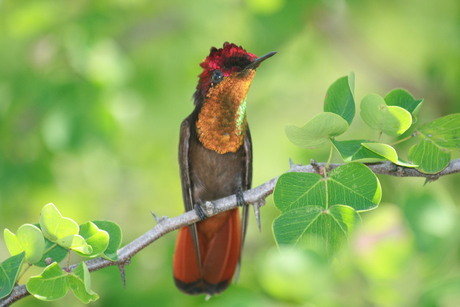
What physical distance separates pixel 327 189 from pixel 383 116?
0.34 m

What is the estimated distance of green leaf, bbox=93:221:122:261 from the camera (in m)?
2.68

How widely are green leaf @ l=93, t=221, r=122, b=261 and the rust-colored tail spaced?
178 centimetres

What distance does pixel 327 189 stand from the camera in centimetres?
252

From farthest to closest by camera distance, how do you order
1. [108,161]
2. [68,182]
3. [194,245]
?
[68,182] → [108,161] → [194,245]

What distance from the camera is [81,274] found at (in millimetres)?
2482

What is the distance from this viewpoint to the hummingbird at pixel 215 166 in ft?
13.1

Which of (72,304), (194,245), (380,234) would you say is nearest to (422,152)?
(380,234)

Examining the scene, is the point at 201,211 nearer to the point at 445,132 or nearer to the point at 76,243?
the point at 76,243

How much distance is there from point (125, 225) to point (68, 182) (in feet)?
2.38

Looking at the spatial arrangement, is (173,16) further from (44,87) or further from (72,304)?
(72,304)

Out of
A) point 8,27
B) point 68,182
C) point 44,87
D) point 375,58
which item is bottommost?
point 68,182

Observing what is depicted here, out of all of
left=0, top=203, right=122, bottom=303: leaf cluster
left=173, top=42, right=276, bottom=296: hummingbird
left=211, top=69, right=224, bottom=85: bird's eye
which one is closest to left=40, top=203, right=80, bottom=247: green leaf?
left=0, top=203, right=122, bottom=303: leaf cluster

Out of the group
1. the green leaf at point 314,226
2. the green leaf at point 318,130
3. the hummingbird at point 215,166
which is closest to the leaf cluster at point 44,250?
the green leaf at point 314,226

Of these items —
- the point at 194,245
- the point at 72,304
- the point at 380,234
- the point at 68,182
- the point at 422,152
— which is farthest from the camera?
the point at 68,182
